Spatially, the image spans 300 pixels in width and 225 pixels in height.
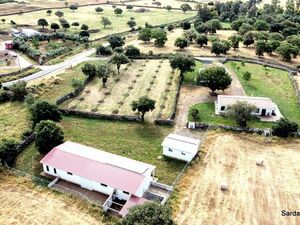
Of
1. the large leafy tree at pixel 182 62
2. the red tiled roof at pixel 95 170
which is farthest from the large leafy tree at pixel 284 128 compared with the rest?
the large leafy tree at pixel 182 62

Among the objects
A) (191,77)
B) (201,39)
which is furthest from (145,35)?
(191,77)

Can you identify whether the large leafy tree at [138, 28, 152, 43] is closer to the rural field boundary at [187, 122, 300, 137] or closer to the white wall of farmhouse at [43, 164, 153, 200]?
the rural field boundary at [187, 122, 300, 137]

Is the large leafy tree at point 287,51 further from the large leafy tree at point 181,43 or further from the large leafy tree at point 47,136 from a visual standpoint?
the large leafy tree at point 47,136

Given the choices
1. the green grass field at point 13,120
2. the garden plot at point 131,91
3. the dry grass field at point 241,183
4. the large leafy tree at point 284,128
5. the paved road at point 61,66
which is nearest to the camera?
the dry grass field at point 241,183

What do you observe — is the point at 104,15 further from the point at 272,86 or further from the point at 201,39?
the point at 272,86

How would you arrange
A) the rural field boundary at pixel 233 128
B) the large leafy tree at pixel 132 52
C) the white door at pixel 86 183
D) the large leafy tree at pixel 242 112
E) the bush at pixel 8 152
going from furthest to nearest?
the large leafy tree at pixel 132 52
the large leafy tree at pixel 242 112
the rural field boundary at pixel 233 128
the bush at pixel 8 152
the white door at pixel 86 183
